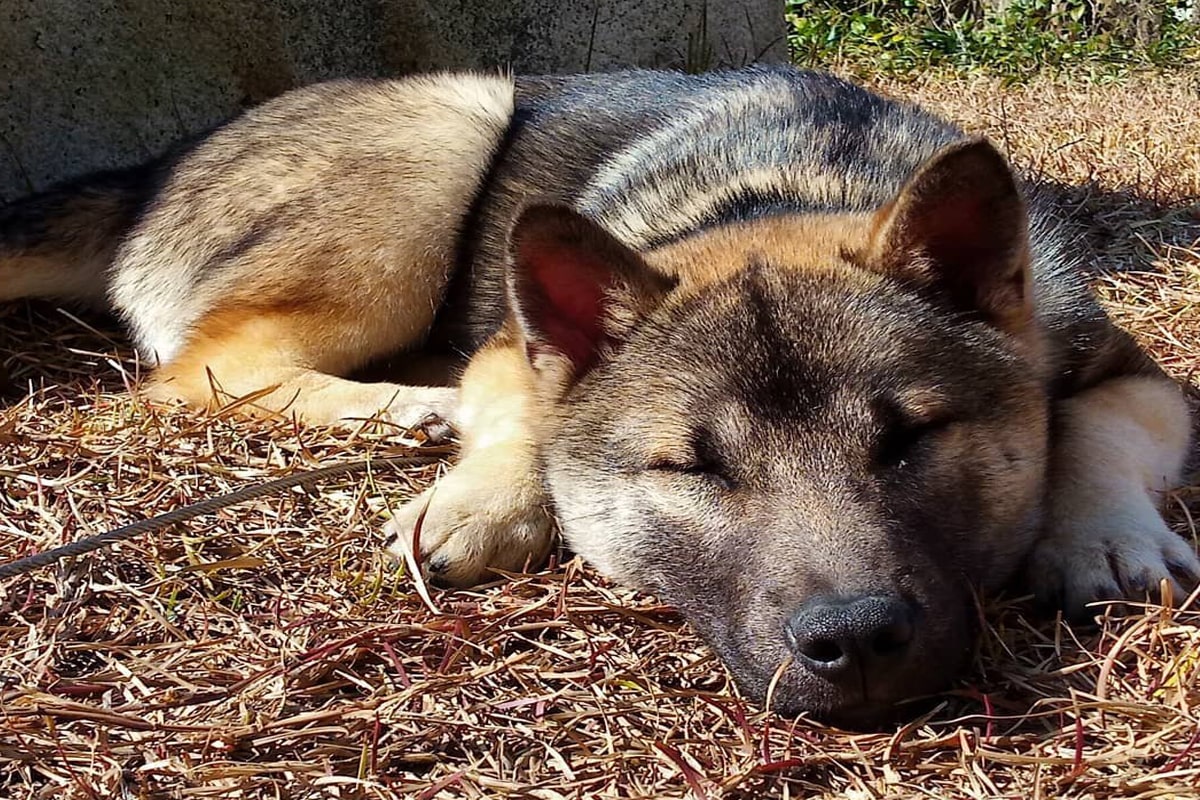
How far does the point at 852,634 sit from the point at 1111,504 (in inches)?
41.0

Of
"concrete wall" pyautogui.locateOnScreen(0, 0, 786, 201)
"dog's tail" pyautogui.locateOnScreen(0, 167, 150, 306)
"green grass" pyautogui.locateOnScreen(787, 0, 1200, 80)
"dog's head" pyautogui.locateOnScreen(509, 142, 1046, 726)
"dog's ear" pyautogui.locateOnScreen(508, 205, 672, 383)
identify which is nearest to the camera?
"dog's head" pyautogui.locateOnScreen(509, 142, 1046, 726)

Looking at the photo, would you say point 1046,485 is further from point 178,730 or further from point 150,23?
point 150,23

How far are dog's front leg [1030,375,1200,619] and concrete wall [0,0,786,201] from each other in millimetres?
4241

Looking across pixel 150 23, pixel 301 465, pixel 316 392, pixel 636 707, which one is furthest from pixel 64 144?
pixel 636 707

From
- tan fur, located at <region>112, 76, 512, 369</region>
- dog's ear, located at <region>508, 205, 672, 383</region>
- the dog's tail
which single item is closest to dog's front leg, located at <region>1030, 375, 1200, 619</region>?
dog's ear, located at <region>508, 205, 672, 383</region>

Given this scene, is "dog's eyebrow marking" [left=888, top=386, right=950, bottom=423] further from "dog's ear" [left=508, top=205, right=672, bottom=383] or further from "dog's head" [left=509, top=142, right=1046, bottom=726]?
"dog's ear" [left=508, top=205, right=672, bottom=383]

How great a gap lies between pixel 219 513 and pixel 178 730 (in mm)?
1069

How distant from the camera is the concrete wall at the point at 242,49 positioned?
548 cm

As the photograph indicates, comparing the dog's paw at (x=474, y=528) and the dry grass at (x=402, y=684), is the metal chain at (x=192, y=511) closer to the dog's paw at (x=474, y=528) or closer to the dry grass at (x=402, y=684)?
the dry grass at (x=402, y=684)

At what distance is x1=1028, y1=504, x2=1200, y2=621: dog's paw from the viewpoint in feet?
8.88

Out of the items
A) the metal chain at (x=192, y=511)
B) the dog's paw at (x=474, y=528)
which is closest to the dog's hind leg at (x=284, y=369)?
the metal chain at (x=192, y=511)

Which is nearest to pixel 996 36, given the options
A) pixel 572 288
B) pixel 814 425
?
pixel 572 288

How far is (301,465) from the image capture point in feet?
12.3

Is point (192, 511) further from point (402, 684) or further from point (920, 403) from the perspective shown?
point (920, 403)
